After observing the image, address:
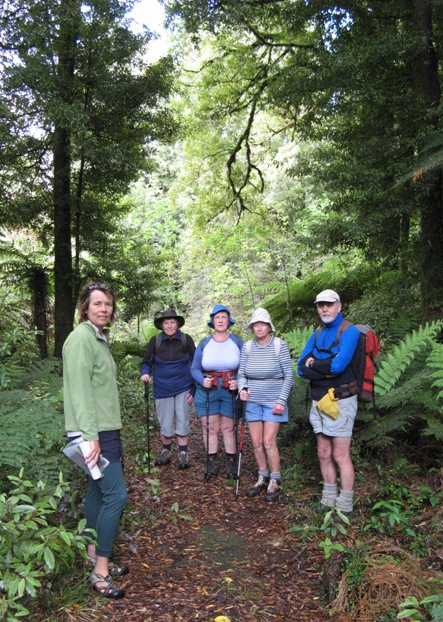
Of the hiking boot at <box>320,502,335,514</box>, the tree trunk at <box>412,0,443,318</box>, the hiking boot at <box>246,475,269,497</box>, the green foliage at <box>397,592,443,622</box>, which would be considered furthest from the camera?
the tree trunk at <box>412,0,443,318</box>

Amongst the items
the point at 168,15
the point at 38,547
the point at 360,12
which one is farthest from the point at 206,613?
the point at 168,15

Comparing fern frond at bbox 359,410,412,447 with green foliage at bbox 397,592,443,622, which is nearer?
green foliage at bbox 397,592,443,622

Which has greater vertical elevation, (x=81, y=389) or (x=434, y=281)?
(x=434, y=281)

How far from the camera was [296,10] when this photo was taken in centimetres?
713

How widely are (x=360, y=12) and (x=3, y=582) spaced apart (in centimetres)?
752

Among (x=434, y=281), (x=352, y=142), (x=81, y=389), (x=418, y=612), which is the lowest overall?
(x=418, y=612)

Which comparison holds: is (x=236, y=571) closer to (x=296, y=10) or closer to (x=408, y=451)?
(x=408, y=451)

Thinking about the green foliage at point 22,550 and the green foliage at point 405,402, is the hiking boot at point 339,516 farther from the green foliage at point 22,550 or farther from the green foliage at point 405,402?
the green foliage at point 22,550

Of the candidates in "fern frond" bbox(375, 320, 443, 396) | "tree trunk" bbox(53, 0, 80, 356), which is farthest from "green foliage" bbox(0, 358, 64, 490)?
"tree trunk" bbox(53, 0, 80, 356)

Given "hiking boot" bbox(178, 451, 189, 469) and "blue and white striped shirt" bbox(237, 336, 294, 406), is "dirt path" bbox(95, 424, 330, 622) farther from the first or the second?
"blue and white striped shirt" bbox(237, 336, 294, 406)

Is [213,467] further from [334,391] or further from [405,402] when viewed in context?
[405,402]

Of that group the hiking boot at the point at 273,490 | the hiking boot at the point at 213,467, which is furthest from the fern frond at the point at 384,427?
the hiking boot at the point at 213,467

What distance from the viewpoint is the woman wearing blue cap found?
5.38 m

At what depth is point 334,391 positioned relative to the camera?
416cm
